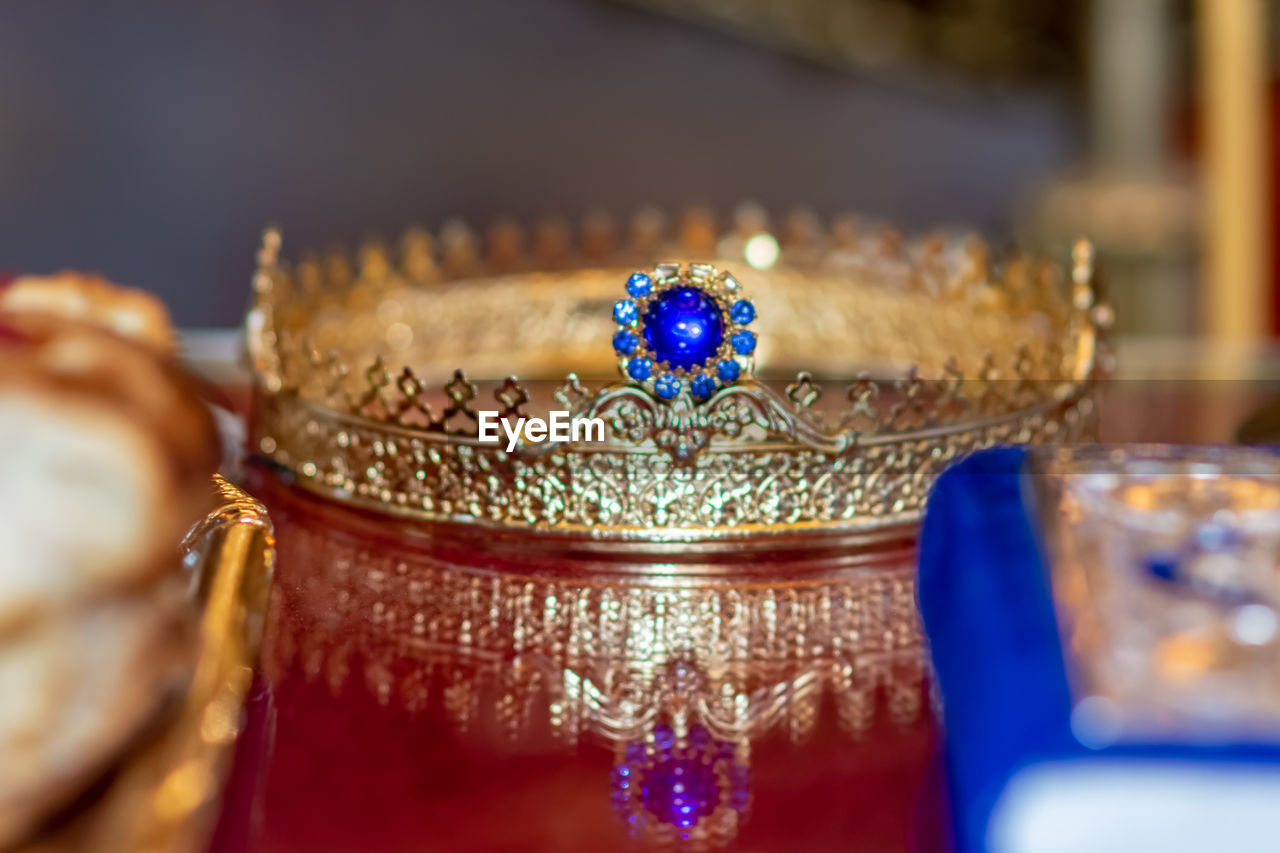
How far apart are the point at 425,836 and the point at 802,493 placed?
32 centimetres

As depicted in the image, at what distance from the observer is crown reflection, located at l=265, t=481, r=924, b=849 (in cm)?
42

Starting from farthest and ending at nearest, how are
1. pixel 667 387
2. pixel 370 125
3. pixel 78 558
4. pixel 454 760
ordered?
pixel 370 125, pixel 667 387, pixel 454 760, pixel 78 558

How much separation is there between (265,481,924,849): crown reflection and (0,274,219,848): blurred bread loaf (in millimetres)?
138

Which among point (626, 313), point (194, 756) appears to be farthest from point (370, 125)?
point (194, 756)

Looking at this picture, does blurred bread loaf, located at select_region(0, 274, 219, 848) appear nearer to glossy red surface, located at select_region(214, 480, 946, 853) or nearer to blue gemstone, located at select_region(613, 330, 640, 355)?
glossy red surface, located at select_region(214, 480, 946, 853)

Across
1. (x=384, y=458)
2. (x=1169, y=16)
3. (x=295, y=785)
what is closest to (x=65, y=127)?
→ (x=384, y=458)

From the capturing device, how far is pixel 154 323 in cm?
68

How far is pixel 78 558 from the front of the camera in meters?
0.31

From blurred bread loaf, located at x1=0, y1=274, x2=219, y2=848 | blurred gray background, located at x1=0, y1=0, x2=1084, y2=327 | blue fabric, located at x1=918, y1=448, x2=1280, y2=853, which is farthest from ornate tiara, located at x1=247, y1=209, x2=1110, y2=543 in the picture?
blurred gray background, located at x1=0, y1=0, x2=1084, y2=327

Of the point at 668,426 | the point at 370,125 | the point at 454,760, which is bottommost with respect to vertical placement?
the point at 454,760

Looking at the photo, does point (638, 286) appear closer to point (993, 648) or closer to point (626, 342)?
point (626, 342)

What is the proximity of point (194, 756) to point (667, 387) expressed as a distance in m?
0.33

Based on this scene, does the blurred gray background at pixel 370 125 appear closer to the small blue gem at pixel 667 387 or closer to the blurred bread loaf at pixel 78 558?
the small blue gem at pixel 667 387

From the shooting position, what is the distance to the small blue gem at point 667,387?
61 cm
